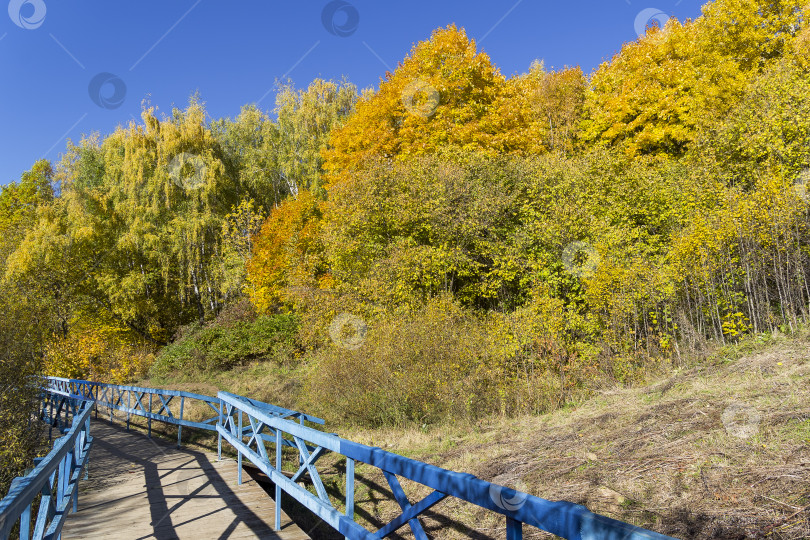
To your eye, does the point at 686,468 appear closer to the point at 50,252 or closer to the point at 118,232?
the point at 50,252

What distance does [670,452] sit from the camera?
537 cm

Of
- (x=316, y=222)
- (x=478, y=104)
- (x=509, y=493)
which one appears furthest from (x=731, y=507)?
(x=316, y=222)

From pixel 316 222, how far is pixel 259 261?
4.07m

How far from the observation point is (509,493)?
2.12 m

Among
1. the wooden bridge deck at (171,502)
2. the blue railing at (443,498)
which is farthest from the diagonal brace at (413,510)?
the wooden bridge deck at (171,502)
